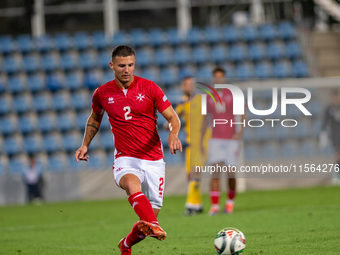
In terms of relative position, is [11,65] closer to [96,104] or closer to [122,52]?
[96,104]

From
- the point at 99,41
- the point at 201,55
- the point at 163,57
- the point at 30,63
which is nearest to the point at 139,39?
the point at 163,57

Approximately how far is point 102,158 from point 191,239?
1118 centimetres

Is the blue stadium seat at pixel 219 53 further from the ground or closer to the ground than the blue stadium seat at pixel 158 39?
closer to the ground

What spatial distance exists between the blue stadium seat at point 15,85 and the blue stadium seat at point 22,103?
228 mm

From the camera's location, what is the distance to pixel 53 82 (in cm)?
1847

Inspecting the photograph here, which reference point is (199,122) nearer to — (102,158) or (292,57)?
(102,158)

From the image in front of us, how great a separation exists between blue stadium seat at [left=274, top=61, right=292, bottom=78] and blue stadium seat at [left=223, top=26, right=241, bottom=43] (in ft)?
5.86

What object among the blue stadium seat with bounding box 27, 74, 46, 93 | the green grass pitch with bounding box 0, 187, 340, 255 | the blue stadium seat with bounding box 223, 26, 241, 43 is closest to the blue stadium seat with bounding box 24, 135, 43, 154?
the blue stadium seat with bounding box 27, 74, 46, 93

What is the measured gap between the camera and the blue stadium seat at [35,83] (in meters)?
18.5

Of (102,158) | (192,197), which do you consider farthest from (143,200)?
(102,158)

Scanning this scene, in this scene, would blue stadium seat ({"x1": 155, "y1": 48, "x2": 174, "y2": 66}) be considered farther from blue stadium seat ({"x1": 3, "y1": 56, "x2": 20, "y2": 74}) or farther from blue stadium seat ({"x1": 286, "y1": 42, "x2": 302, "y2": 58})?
blue stadium seat ({"x1": 3, "y1": 56, "x2": 20, "y2": 74})

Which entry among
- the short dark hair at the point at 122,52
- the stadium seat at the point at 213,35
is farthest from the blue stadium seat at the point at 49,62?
the short dark hair at the point at 122,52

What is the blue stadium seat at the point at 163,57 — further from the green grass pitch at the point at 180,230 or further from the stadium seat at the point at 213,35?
the green grass pitch at the point at 180,230

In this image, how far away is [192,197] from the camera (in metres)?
9.62
